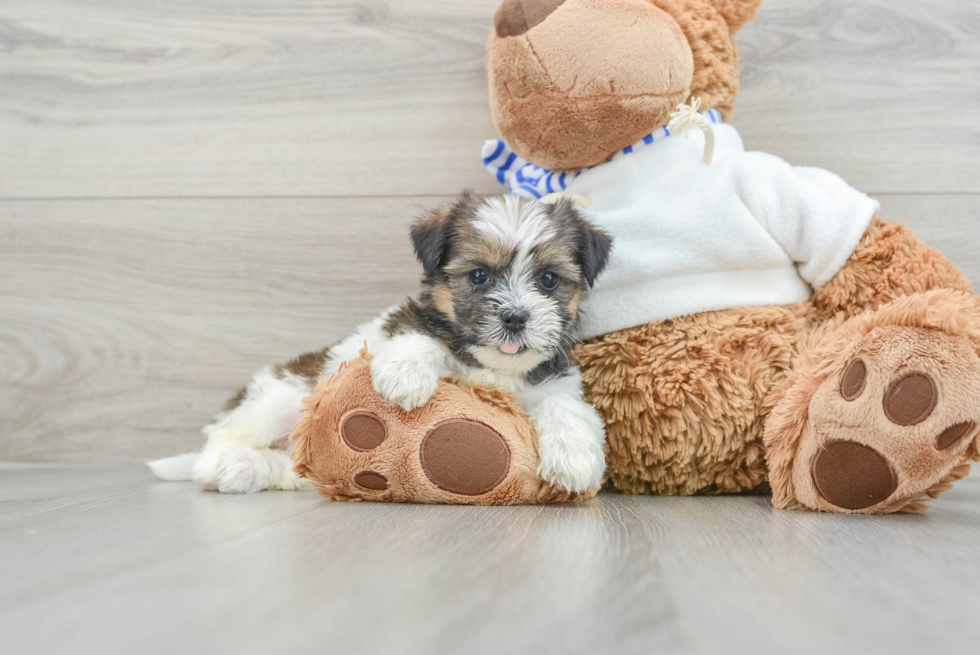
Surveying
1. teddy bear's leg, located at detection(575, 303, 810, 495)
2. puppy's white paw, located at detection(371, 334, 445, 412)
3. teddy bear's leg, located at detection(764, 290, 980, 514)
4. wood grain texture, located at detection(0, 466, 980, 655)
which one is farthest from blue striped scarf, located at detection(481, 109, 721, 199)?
wood grain texture, located at detection(0, 466, 980, 655)

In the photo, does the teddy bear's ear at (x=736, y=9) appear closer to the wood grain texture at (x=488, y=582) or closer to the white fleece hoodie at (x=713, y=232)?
the white fleece hoodie at (x=713, y=232)

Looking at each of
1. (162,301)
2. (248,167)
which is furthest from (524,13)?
(162,301)

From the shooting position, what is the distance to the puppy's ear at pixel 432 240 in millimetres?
1560

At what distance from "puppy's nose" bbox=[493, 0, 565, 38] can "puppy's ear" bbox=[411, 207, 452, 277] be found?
0.43 metres

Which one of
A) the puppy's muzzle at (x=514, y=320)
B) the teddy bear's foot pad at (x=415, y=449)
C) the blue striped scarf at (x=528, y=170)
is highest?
the blue striped scarf at (x=528, y=170)

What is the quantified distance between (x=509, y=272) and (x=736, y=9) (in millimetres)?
910

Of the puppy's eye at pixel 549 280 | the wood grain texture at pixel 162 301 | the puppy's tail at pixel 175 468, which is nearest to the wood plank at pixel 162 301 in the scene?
the wood grain texture at pixel 162 301

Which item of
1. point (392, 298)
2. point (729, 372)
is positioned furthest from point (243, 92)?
point (729, 372)

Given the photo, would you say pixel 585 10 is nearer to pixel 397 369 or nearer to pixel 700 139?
pixel 700 139

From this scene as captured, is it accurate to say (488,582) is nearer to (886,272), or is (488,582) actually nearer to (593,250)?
(593,250)

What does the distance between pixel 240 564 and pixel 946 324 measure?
1222mm

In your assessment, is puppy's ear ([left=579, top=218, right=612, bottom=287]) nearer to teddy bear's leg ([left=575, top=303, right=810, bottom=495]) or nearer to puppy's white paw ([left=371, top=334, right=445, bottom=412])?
teddy bear's leg ([left=575, top=303, right=810, bottom=495])

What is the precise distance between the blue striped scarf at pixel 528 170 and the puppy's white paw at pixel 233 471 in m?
0.94

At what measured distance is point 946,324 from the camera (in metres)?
1.24
